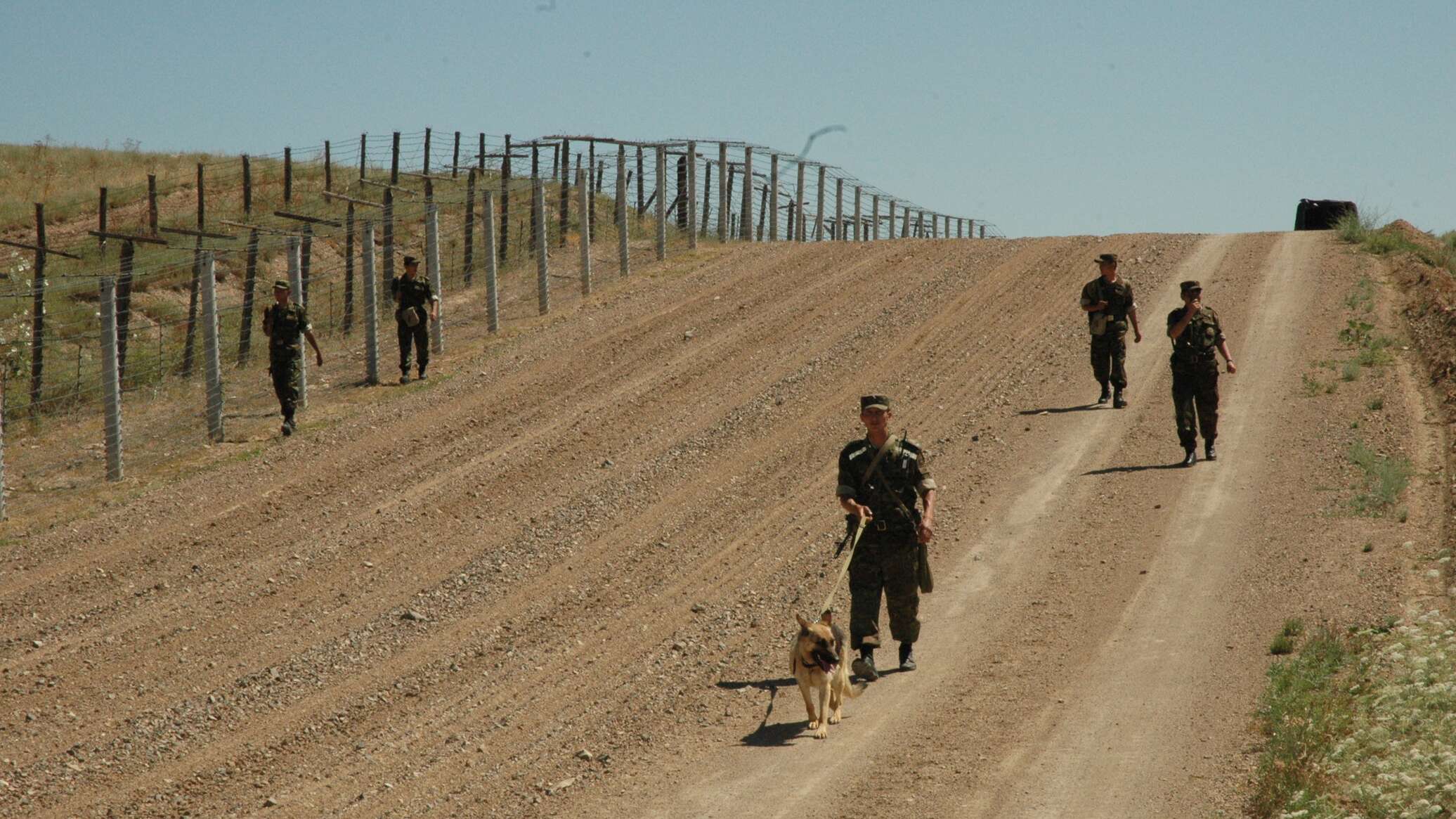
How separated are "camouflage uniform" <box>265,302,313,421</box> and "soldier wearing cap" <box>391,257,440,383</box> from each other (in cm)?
181

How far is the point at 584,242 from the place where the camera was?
2253 centimetres

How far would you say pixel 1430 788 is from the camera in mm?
6246

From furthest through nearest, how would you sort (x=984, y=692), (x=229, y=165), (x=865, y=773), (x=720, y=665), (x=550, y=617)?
(x=229, y=165)
(x=550, y=617)
(x=720, y=665)
(x=984, y=692)
(x=865, y=773)

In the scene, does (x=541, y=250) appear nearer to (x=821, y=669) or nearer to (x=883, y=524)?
(x=883, y=524)

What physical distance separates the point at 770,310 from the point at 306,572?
10.9 meters

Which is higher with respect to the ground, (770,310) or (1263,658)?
(770,310)

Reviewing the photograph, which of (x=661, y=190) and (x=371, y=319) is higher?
(x=661, y=190)

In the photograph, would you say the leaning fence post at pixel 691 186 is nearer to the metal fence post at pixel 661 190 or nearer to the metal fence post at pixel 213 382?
the metal fence post at pixel 661 190

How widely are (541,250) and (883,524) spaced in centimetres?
1396

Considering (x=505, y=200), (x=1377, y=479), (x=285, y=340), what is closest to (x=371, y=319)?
(x=285, y=340)

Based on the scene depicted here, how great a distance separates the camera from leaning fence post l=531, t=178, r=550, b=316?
2162 centimetres

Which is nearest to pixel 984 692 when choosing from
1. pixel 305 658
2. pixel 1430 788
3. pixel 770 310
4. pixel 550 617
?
pixel 1430 788

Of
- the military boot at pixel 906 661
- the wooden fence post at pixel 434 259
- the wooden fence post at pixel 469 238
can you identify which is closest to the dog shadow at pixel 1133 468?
the military boot at pixel 906 661

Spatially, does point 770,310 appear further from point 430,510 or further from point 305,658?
point 305,658
